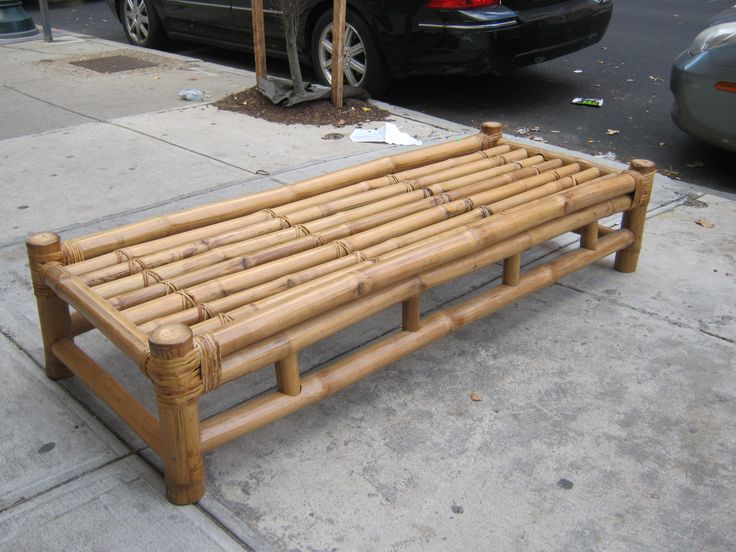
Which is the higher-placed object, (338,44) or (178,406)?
(338,44)

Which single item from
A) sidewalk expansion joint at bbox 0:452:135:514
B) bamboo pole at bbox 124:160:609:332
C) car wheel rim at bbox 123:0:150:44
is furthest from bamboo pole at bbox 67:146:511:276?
car wheel rim at bbox 123:0:150:44

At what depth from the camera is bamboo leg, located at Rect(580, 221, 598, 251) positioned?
11.7 feet

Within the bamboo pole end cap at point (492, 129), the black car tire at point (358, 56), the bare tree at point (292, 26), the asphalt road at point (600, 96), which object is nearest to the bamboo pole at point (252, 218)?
the bamboo pole end cap at point (492, 129)

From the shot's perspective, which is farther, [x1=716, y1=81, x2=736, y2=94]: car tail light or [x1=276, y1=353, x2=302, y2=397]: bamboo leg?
[x1=716, y1=81, x2=736, y2=94]: car tail light

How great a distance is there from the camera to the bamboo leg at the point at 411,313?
9.18 feet

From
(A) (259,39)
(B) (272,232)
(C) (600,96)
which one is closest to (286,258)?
(B) (272,232)

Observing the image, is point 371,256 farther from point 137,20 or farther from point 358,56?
point 137,20

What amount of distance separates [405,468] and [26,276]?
2.12 metres

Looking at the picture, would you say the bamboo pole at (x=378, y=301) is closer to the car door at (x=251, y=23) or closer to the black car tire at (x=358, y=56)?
the black car tire at (x=358, y=56)

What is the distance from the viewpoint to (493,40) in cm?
628

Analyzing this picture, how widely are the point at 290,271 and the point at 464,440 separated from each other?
798 mm

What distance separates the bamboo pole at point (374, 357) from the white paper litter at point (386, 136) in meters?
2.35

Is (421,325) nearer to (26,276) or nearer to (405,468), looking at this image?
(405,468)

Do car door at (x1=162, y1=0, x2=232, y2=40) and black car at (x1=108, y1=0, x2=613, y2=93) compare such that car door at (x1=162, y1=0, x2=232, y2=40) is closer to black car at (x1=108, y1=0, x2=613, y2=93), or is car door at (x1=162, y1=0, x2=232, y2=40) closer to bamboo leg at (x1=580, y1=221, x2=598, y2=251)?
black car at (x1=108, y1=0, x2=613, y2=93)
